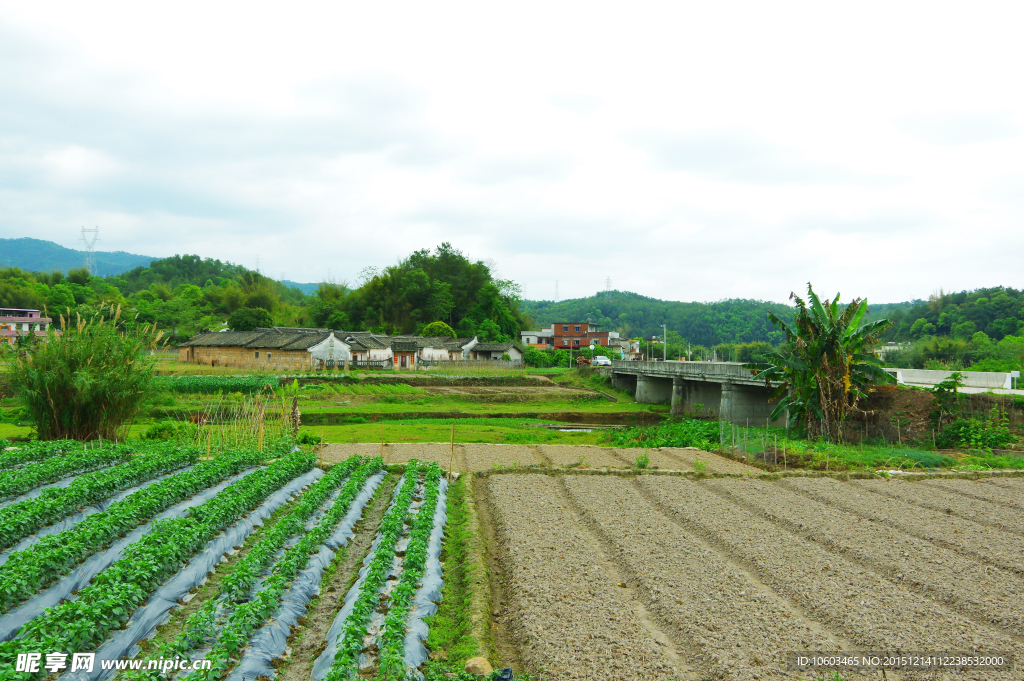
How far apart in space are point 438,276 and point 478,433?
64.8 metres

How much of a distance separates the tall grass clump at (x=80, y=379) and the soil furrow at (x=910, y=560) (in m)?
15.7

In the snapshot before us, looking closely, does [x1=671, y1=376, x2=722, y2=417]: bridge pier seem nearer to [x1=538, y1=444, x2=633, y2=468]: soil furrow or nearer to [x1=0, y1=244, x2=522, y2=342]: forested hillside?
[x1=538, y1=444, x2=633, y2=468]: soil furrow

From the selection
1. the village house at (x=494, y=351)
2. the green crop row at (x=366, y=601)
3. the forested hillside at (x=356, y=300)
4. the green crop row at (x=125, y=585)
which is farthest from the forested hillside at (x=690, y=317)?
the green crop row at (x=125, y=585)

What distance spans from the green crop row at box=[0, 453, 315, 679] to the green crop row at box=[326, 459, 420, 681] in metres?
2.20

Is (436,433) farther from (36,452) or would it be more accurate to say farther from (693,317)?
(693,317)

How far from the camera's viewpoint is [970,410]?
21312 mm

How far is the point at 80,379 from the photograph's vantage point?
15773mm

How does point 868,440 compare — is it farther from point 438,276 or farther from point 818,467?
point 438,276

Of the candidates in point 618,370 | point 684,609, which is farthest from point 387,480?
point 618,370

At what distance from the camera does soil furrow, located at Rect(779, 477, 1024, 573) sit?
31.0ft

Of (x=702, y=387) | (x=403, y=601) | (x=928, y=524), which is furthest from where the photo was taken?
(x=702, y=387)

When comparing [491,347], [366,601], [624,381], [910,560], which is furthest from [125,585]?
[491,347]

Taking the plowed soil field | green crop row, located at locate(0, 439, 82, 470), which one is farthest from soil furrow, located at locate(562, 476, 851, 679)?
green crop row, located at locate(0, 439, 82, 470)

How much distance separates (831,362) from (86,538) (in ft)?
72.8
